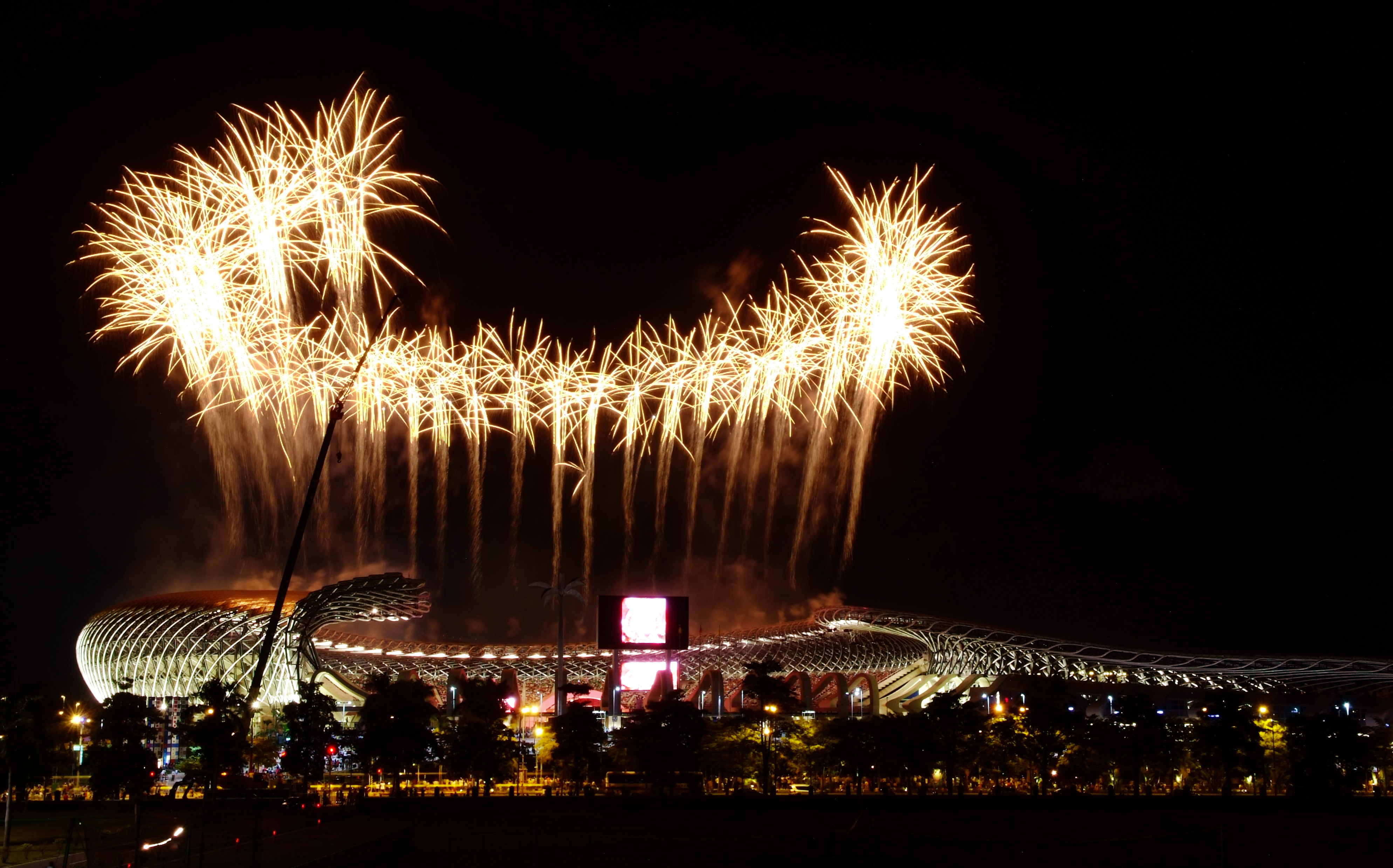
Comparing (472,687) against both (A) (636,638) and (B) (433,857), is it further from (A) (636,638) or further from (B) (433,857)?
(B) (433,857)

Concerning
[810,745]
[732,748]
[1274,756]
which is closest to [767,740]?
[732,748]

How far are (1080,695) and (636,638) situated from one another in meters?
35.7

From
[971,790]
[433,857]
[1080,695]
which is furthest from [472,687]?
[1080,695]

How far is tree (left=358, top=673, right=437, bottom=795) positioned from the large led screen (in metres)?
15.7

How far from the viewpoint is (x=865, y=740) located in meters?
61.8

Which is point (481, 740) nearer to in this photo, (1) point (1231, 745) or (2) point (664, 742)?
(2) point (664, 742)

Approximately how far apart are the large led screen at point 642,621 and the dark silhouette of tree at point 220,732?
23695 millimetres

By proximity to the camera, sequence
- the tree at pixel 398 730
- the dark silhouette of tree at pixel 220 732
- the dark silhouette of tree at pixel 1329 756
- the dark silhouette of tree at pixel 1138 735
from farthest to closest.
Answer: the dark silhouette of tree at pixel 1138 735, the tree at pixel 398 730, the dark silhouette of tree at pixel 1329 756, the dark silhouette of tree at pixel 220 732

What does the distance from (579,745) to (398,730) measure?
30.7 feet

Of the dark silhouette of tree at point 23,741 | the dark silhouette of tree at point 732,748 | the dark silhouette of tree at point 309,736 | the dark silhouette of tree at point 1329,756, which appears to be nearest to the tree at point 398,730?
the dark silhouette of tree at point 309,736

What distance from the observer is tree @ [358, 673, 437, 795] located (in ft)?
191

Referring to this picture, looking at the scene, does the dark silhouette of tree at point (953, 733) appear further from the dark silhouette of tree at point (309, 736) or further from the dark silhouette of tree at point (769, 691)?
the dark silhouette of tree at point (309, 736)

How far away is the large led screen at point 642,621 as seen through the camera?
7606 cm

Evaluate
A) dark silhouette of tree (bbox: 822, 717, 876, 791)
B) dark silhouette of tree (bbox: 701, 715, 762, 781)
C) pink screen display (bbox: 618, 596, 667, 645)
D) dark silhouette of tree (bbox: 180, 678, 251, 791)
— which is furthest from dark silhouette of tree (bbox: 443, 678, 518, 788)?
dark silhouette of tree (bbox: 822, 717, 876, 791)
